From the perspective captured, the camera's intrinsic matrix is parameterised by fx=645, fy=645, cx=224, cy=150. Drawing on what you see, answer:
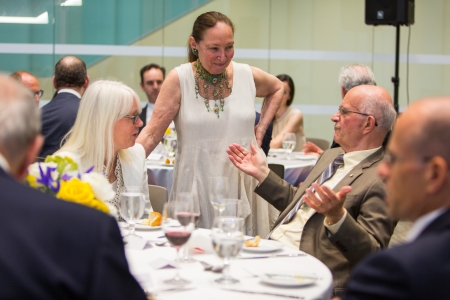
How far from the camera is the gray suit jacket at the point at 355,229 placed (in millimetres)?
2635

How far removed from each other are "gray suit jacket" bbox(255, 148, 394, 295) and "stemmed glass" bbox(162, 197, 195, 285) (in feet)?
2.52

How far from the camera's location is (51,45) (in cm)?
861

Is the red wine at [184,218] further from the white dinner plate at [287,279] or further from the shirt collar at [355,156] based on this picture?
the shirt collar at [355,156]

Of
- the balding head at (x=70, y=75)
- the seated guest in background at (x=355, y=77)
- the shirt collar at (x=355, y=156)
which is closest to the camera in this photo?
the shirt collar at (x=355, y=156)

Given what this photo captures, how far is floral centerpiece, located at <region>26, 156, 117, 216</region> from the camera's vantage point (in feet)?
6.62

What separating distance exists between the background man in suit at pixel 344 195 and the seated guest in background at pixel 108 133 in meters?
0.53

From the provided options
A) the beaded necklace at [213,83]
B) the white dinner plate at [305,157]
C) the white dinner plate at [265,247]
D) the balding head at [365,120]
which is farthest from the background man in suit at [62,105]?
the white dinner plate at [265,247]

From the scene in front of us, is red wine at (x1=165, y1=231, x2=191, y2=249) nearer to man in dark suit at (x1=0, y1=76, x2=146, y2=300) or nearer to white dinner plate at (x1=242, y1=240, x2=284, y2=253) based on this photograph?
white dinner plate at (x1=242, y1=240, x2=284, y2=253)

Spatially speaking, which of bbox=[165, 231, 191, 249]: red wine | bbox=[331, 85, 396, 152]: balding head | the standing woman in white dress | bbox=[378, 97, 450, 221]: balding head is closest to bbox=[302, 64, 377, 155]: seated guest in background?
the standing woman in white dress

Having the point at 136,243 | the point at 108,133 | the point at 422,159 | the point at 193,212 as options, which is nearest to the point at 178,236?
the point at 193,212

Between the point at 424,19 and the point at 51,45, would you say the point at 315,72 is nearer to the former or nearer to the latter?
the point at 424,19

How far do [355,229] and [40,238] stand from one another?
1594 mm

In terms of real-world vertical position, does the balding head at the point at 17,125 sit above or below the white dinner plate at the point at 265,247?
above

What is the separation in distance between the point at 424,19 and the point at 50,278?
28.6 ft
